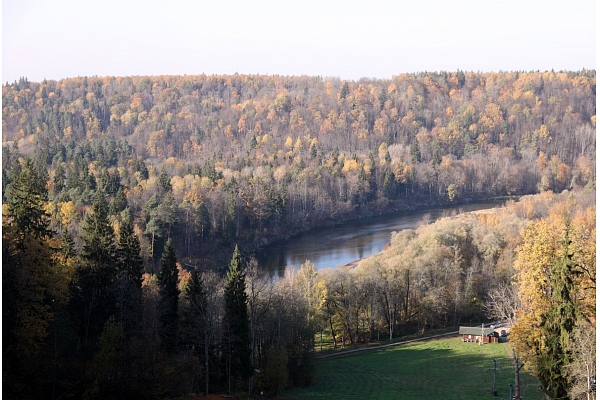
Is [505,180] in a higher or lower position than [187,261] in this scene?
higher

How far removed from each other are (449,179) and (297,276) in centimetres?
6909

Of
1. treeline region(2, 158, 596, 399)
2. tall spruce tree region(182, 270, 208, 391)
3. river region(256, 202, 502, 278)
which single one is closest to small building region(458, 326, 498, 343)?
treeline region(2, 158, 596, 399)

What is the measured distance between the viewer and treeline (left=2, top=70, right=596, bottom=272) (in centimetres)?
6769

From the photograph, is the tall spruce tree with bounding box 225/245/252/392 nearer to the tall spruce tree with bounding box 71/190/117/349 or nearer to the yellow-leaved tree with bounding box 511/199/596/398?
the tall spruce tree with bounding box 71/190/117/349

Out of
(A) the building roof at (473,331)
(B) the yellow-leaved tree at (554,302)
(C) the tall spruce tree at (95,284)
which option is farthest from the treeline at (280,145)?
(B) the yellow-leaved tree at (554,302)

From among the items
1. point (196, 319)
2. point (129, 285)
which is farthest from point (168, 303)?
point (196, 319)

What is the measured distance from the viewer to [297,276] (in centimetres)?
4231

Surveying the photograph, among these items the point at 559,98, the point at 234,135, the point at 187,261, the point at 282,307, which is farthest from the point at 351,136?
the point at 282,307

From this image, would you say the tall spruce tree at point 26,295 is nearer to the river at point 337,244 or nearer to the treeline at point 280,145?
the treeline at point 280,145

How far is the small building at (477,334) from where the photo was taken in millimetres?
37938

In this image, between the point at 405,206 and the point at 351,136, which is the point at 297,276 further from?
the point at 351,136

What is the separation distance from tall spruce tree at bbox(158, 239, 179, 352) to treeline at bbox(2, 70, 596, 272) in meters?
21.7

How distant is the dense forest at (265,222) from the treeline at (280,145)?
17.4 inches

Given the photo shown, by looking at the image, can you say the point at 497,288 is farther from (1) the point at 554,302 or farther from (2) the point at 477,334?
(1) the point at 554,302
